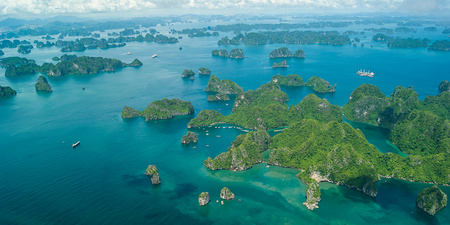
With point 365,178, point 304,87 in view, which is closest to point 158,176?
point 365,178

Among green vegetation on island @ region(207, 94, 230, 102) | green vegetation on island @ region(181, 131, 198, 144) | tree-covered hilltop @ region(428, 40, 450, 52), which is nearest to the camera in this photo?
green vegetation on island @ region(181, 131, 198, 144)

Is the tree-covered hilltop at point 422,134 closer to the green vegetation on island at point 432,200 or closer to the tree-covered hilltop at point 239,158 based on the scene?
the green vegetation on island at point 432,200

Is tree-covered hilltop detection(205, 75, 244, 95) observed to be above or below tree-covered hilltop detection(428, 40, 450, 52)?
below

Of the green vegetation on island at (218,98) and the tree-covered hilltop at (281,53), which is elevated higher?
the tree-covered hilltop at (281,53)

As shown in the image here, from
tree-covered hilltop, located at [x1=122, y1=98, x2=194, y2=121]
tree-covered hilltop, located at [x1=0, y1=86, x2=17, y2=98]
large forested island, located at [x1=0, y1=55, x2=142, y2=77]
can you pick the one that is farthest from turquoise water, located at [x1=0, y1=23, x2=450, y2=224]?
large forested island, located at [x1=0, y1=55, x2=142, y2=77]

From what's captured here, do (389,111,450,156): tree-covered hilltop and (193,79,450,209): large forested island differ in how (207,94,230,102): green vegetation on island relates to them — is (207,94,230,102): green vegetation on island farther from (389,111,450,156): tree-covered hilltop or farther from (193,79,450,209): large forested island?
(389,111,450,156): tree-covered hilltop

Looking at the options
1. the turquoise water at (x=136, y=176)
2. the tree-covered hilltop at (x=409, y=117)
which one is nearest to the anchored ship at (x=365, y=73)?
the turquoise water at (x=136, y=176)

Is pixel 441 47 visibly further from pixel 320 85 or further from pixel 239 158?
pixel 239 158

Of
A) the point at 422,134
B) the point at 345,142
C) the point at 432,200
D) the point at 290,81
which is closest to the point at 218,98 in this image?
the point at 290,81
